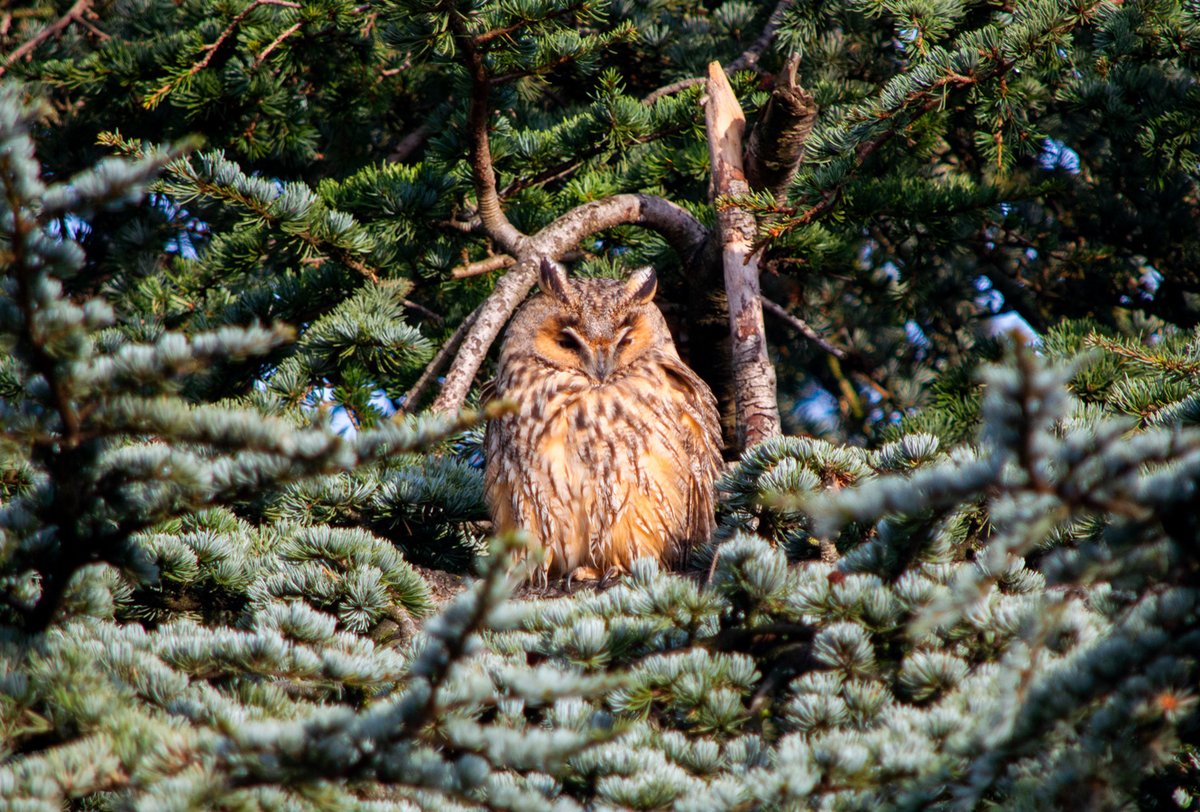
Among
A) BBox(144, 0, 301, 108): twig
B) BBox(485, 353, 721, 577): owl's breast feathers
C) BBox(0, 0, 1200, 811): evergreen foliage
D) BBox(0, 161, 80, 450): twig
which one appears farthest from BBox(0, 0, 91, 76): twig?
BBox(0, 161, 80, 450): twig

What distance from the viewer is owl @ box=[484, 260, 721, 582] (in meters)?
2.83

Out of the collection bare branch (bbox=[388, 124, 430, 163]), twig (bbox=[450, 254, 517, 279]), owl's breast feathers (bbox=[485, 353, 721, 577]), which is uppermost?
bare branch (bbox=[388, 124, 430, 163])

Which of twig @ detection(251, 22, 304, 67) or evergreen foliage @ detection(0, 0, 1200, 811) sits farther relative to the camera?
twig @ detection(251, 22, 304, 67)

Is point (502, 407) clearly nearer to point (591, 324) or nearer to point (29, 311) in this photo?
point (29, 311)

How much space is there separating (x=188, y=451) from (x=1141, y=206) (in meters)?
3.59

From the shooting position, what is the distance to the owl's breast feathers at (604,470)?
283 centimetres

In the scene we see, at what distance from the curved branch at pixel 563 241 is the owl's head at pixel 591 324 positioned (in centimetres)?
7

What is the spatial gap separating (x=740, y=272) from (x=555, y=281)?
55cm

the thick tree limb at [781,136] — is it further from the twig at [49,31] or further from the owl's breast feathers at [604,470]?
the twig at [49,31]

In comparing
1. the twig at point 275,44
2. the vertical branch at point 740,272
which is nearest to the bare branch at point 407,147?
the twig at point 275,44

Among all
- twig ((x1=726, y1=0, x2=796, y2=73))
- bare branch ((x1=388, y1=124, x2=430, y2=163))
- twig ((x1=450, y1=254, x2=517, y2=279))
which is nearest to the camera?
twig ((x1=450, y1=254, x2=517, y2=279))

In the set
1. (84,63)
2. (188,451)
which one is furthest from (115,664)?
(84,63)

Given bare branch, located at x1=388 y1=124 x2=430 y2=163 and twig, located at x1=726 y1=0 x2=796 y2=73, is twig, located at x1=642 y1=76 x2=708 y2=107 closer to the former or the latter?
twig, located at x1=726 y1=0 x2=796 y2=73

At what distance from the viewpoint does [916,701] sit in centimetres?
141
